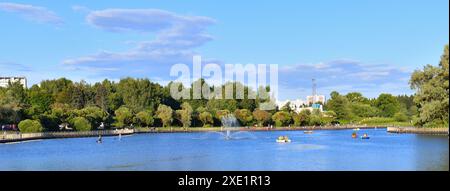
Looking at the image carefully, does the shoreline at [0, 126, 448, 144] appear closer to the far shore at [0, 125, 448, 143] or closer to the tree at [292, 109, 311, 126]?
the far shore at [0, 125, 448, 143]

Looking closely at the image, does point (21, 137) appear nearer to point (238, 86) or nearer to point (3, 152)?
point (3, 152)

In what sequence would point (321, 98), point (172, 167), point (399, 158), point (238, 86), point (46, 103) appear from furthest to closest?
1. point (321, 98)
2. point (238, 86)
3. point (46, 103)
4. point (399, 158)
5. point (172, 167)

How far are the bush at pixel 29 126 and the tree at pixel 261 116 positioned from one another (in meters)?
32.6

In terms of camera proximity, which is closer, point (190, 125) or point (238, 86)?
point (190, 125)

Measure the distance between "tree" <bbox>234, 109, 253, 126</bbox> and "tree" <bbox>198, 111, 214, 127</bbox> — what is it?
430 cm

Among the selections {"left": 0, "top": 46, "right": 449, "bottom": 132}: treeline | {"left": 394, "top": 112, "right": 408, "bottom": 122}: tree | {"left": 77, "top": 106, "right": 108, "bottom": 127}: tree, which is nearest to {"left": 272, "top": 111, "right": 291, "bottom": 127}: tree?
{"left": 0, "top": 46, "right": 449, "bottom": 132}: treeline

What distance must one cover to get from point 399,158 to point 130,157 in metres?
12.5

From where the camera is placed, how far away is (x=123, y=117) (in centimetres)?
6669

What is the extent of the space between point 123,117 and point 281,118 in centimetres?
2194

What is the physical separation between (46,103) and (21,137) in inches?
783

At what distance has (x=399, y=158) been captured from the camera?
1053 inches

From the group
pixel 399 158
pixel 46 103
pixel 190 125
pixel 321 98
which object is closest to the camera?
pixel 399 158

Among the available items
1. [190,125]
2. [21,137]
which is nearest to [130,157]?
[21,137]
